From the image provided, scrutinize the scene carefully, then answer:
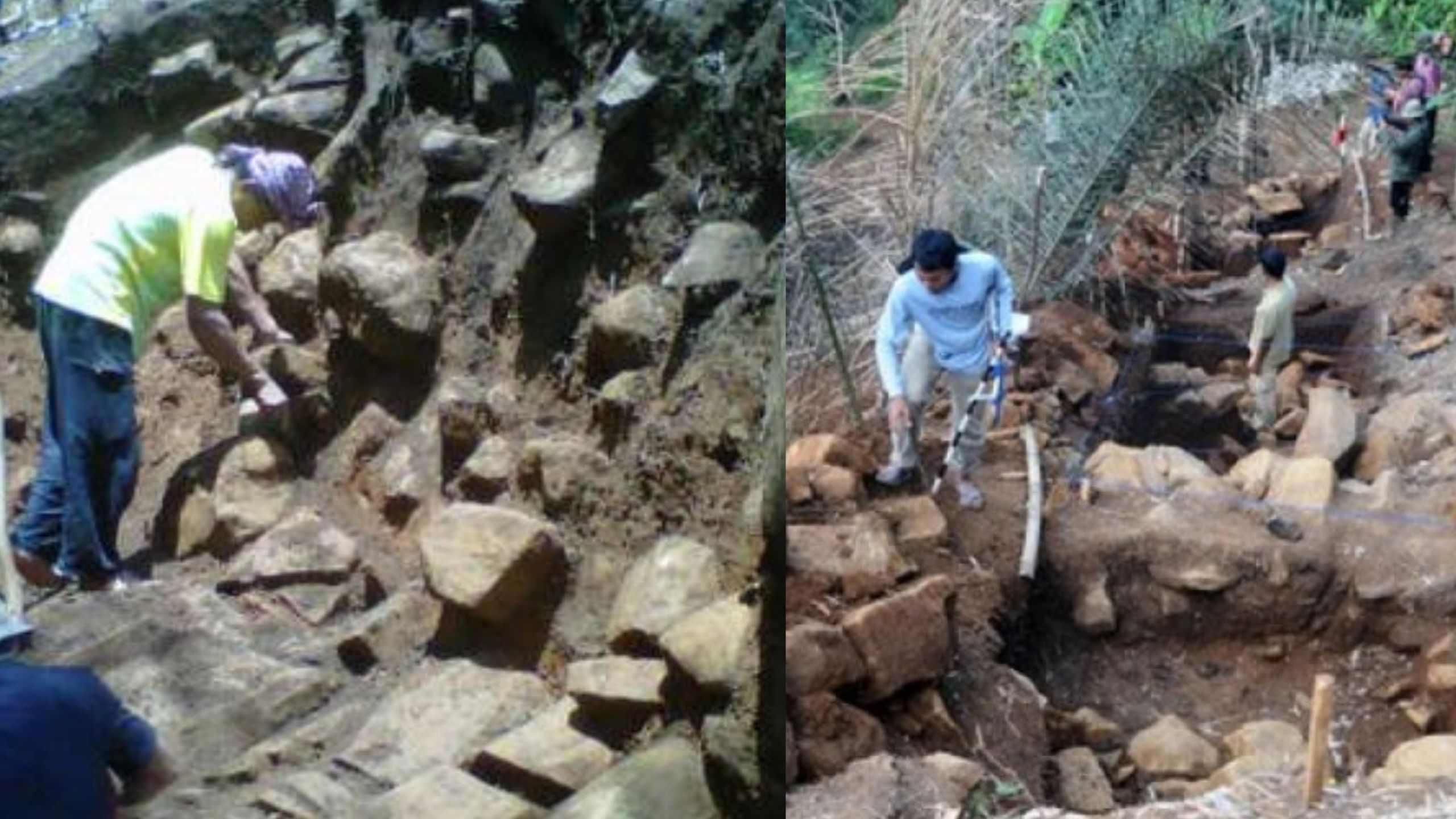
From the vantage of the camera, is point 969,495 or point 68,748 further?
point 969,495

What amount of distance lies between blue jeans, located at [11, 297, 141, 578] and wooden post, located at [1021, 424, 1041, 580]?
2.65 feet

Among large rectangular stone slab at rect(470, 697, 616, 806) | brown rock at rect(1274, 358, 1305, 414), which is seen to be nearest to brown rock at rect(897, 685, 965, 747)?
large rectangular stone slab at rect(470, 697, 616, 806)

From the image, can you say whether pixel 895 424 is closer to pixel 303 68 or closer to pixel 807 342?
pixel 807 342

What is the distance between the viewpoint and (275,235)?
1.68 metres

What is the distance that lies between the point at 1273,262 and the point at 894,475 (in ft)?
1.38

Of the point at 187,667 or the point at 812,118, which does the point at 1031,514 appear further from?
the point at 187,667

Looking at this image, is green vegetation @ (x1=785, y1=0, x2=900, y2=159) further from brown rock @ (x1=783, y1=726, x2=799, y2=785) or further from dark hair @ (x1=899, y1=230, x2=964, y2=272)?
brown rock @ (x1=783, y1=726, x2=799, y2=785)

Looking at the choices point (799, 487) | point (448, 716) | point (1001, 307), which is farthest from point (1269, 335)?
point (448, 716)

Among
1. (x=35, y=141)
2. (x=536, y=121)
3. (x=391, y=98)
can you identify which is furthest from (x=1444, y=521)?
(x=35, y=141)

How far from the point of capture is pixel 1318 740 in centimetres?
183

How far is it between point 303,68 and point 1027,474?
0.76m

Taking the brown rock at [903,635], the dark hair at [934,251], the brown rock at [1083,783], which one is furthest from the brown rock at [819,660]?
the dark hair at [934,251]

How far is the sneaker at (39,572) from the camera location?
5.44ft

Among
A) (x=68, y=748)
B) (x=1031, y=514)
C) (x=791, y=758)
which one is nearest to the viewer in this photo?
(x=68, y=748)
